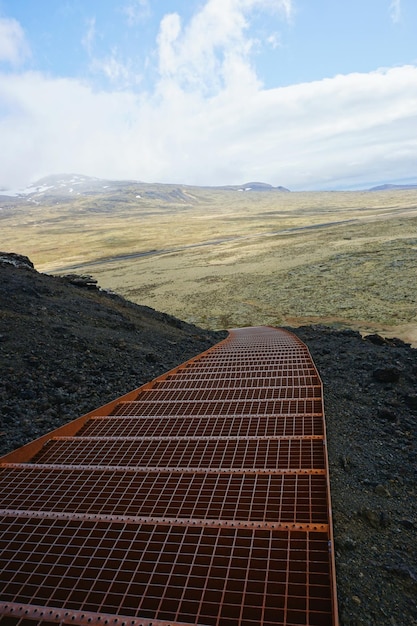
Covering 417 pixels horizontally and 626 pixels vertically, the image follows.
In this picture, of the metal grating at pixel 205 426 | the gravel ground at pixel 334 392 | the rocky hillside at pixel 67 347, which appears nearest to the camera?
the gravel ground at pixel 334 392

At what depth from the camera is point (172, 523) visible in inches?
133

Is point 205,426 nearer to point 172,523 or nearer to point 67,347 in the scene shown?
point 172,523

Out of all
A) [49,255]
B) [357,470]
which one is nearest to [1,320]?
[357,470]

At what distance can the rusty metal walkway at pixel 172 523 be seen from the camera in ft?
8.43

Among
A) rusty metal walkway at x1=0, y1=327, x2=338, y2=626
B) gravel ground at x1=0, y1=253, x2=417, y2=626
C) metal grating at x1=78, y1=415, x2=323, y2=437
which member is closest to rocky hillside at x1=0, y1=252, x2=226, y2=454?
gravel ground at x1=0, y1=253, x2=417, y2=626

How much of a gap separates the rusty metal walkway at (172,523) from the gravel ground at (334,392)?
0.65m

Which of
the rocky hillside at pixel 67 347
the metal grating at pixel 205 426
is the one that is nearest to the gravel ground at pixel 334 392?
the rocky hillside at pixel 67 347

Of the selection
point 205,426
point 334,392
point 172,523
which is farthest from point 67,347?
point 172,523

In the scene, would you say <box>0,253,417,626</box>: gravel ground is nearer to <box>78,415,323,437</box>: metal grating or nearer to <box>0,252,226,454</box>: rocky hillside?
<box>0,252,226,454</box>: rocky hillside

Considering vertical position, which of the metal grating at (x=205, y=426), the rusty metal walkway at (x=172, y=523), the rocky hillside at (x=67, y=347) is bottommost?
the rocky hillside at (x=67, y=347)

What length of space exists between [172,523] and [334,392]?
573 cm

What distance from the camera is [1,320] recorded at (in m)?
11.4

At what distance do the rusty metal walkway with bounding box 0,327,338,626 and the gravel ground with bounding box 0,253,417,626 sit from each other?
648mm

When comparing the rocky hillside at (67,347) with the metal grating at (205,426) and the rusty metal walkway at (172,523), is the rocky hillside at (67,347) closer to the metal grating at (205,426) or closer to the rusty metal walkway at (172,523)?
the metal grating at (205,426)
